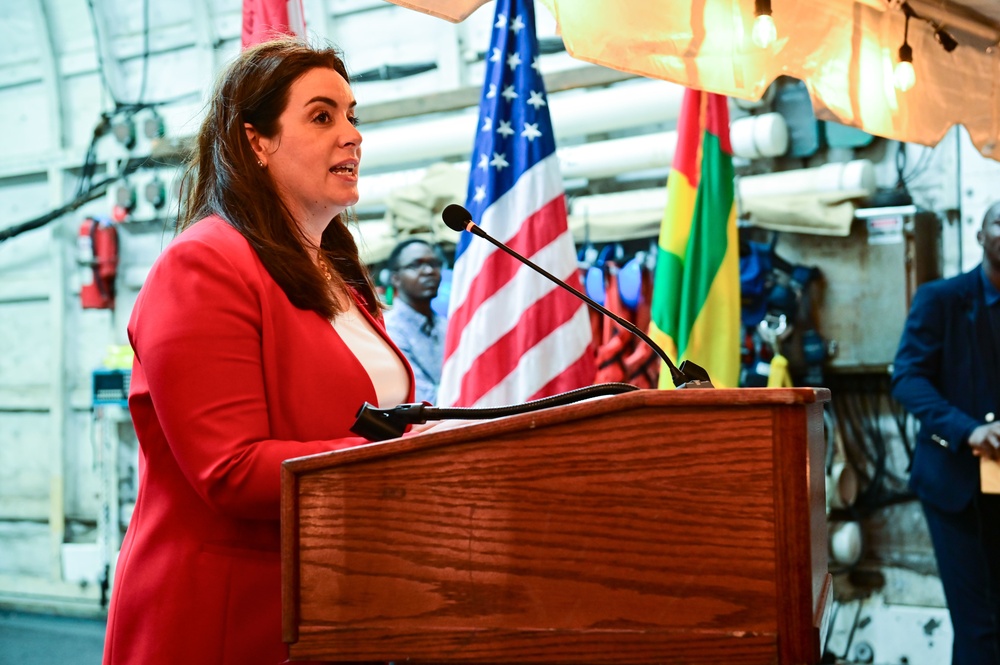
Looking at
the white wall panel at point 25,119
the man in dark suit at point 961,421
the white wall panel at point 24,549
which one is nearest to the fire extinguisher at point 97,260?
the white wall panel at point 25,119

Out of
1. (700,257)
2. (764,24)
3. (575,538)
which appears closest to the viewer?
(575,538)

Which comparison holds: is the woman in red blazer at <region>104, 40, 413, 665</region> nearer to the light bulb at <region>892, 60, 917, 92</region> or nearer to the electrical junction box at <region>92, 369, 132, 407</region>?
the light bulb at <region>892, 60, 917, 92</region>

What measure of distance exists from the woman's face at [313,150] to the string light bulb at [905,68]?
2.44 meters

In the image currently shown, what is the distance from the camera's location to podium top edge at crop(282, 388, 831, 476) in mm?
898

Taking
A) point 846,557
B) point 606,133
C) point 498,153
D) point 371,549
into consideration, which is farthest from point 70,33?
point 371,549

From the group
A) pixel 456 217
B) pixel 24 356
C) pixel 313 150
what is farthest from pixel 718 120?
pixel 24 356

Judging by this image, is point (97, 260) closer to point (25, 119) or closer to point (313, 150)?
point (25, 119)

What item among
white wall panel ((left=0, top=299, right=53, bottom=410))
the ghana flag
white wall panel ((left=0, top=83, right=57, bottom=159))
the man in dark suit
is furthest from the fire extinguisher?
the man in dark suit

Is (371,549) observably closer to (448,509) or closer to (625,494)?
(448,509)

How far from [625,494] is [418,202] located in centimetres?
473

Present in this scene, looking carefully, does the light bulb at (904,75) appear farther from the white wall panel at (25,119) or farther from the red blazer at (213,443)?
the white wall panel at (25,119)

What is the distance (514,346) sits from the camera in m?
3.42

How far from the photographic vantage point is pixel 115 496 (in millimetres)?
6945

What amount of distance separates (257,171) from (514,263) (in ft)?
6.70
